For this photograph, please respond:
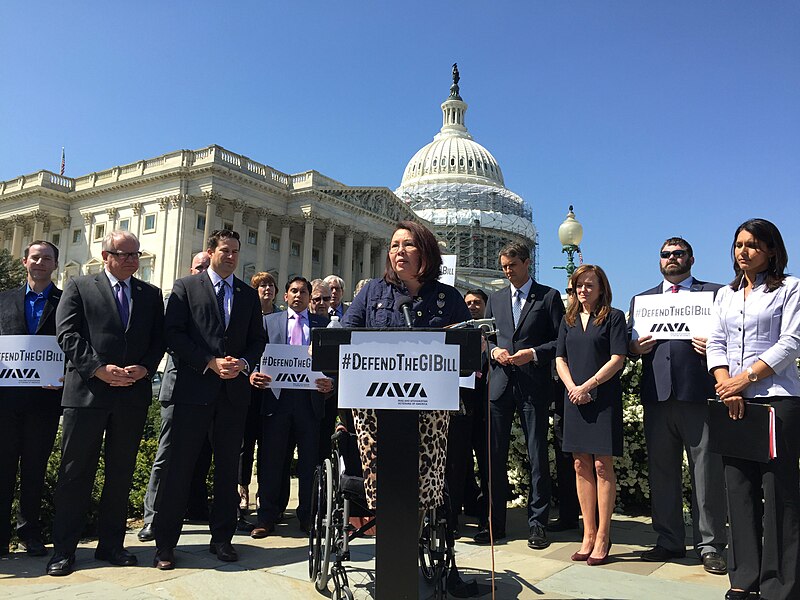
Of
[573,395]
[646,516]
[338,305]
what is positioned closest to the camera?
[573,395]

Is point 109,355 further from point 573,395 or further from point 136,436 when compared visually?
point 573,395

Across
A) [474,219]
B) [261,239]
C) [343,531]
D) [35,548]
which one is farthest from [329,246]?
[343,531]

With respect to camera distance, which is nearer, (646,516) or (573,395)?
(573,395)

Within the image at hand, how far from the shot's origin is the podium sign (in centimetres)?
329

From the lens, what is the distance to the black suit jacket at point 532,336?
6.05 meters

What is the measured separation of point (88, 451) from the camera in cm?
505

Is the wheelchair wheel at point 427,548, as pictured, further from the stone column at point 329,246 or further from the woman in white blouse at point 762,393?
the stone column at point 329,246

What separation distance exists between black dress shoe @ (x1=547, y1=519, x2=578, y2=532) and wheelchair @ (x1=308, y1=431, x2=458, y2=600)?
8.17ft

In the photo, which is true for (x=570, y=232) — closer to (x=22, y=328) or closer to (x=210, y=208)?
(x=22, y=328)

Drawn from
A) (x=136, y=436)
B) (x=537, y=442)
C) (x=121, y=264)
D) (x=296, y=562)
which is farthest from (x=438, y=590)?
(x=121, y=264)

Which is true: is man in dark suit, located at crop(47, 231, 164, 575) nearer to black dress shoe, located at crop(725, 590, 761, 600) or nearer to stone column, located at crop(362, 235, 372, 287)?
black dress shoe, located at crop(725, 590, 761, 600)

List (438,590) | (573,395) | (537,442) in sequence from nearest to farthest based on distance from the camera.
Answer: (438,590), (573,395), (537,442)

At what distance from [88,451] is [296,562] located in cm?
186

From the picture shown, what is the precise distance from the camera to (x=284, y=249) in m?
57.8
